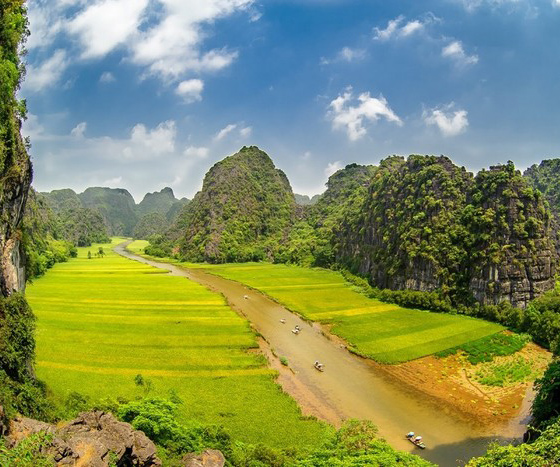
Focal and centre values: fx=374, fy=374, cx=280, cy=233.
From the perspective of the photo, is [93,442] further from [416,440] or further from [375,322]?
[375,322]

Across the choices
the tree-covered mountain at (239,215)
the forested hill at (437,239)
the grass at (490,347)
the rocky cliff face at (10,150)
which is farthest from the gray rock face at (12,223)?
the tree-covered mountain at (239,215)

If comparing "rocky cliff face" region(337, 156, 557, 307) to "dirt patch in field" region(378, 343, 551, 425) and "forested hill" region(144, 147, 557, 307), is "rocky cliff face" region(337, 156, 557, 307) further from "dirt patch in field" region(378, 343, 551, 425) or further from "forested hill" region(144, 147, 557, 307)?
"dirt patch in field" region(378, 343, 551, 425)

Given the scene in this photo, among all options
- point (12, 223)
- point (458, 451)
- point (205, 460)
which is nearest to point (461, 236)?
point (458, 451)

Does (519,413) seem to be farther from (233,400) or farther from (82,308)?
(82,308)

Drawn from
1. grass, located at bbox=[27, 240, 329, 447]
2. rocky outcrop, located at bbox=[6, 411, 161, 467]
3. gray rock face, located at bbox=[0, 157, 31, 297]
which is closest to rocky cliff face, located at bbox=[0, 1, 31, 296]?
gray rock face, located at bbox=[0, 157, 31, 297]

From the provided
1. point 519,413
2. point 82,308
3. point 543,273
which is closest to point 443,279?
point 543,273

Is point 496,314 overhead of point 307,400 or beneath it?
overhead
